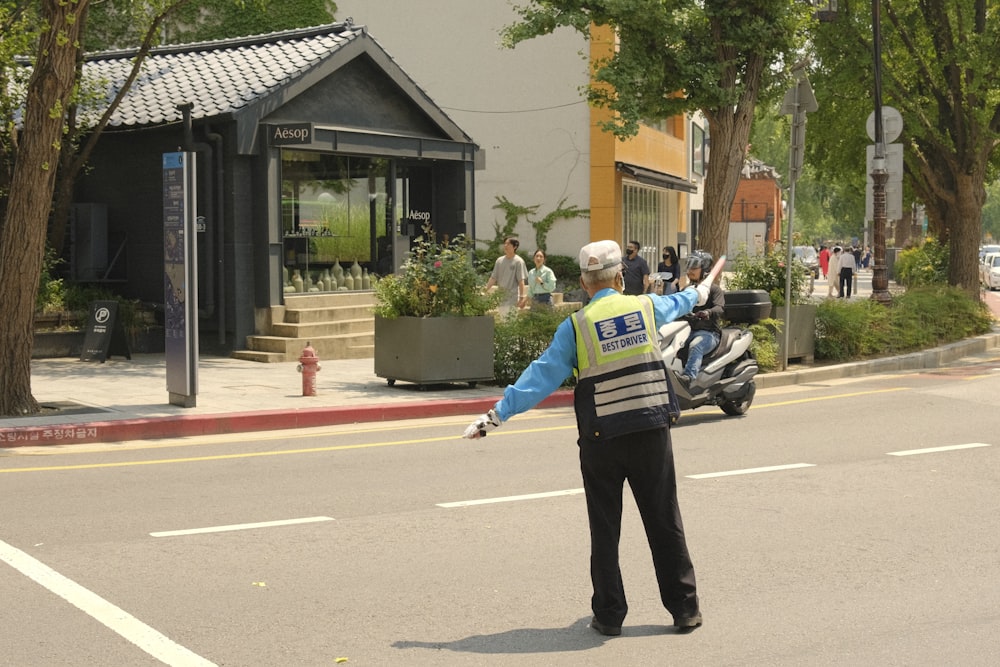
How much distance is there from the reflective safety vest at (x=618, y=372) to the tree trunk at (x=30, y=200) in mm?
8505

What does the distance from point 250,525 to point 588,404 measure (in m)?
3.13

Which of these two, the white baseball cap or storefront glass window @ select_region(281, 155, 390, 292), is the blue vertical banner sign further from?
the white baseball cap

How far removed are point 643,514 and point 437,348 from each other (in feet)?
30.1

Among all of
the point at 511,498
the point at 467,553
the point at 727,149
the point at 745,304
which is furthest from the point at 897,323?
the point at 467,553

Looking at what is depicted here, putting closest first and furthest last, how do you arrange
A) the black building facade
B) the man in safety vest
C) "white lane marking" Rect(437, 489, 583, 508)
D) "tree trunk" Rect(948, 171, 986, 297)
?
the man in safety vest, "white lane marking" Rect(437, 489, 583, 508), the black building facade, "tree trunk" Rect(948, 171, 986, 297)

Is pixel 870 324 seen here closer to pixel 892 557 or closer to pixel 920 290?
pixel 920 290

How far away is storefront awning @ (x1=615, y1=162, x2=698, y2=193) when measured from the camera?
32150 millimetres

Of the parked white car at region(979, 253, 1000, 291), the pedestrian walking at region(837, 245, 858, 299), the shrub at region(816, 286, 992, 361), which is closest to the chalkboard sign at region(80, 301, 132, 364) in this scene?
the shrub at region(816, 286, 992, 361)

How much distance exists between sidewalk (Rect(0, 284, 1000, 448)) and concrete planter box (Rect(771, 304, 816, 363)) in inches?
12.9

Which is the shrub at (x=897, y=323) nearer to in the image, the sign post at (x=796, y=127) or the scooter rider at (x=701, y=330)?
the sign post at (x=796, y=127)

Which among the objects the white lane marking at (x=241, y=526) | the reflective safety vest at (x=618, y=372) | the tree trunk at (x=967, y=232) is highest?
the tree trunk at (x=967, y=232)

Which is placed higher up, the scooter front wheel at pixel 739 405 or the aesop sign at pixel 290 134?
the aesop sign at pixel 290 134

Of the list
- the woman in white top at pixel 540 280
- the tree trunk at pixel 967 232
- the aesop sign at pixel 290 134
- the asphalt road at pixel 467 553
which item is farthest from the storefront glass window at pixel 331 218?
the tree trunk at pixel 967 232

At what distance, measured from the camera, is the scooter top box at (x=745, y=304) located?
15.5m
